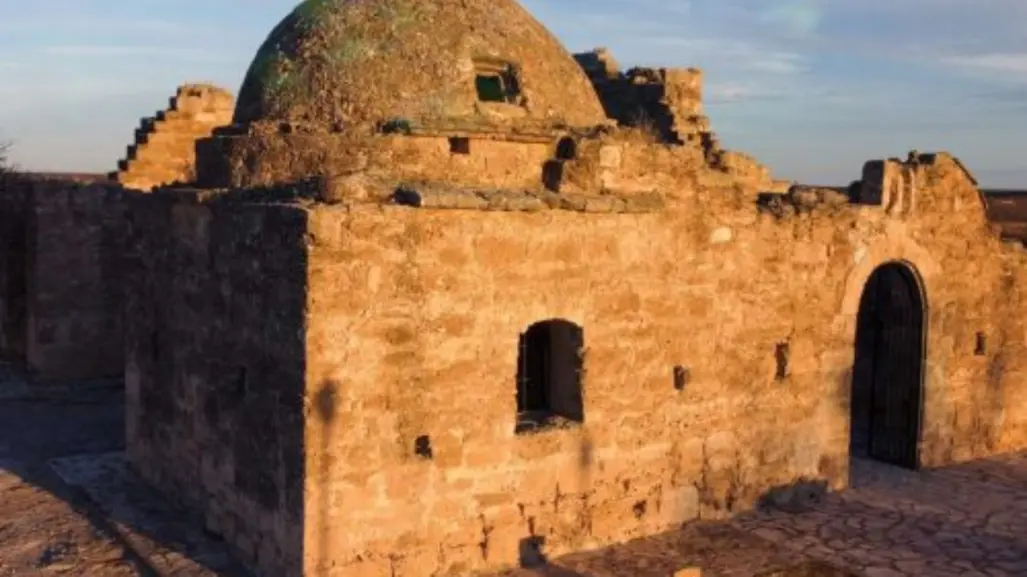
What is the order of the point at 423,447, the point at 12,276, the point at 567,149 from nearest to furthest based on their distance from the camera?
1. the point at 423,447
2. the point at 567,149
3. the point at 12,276

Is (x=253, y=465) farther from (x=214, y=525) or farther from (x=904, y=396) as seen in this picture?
(x=904, y=396)

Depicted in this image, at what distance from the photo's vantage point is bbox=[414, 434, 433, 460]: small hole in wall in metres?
6.38

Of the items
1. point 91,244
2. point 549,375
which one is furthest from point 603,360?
point 91,244

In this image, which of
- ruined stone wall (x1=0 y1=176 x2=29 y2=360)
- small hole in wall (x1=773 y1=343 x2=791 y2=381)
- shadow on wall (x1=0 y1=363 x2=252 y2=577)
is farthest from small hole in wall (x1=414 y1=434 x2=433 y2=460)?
ruined stone wall (x1=0 y1=176 x2=29 y2=360)

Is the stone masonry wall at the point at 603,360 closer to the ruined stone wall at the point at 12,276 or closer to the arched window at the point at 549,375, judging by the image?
the arched window at the point at 549,375

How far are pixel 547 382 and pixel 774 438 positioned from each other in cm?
227

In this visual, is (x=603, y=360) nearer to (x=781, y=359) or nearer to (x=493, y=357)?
(x=493, y=357)

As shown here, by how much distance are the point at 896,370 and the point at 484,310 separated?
525 centimetres

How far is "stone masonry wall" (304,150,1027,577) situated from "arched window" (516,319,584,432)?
0.35ft

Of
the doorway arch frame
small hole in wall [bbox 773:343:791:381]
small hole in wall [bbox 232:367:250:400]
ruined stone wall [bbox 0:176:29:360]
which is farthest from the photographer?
ruined stone wall [bbox 0:176:29:360]

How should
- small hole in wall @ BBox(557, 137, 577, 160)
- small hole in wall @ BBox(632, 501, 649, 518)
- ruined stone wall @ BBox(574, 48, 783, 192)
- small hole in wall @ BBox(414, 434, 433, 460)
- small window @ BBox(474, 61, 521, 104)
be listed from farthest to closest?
ruined stone wall @ BBox(574, 48, 783, 192), small window @ BBox(474, 61, 521, 104), small hole in wall @ BBox(632, 501, 649, 518), small hole in wall @ BBox(557, 137, 577, 160), small hole in wall @ BBox(414, 434, 433, 460)

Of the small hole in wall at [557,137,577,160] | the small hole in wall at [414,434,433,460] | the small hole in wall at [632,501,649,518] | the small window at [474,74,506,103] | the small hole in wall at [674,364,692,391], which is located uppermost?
the small window at [474,74,506,103]

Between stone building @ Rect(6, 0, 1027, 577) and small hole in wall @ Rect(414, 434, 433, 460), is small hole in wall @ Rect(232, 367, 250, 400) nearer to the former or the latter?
stone building @ Rect(6, 0, 1027, 577)

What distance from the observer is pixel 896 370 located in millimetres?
9898
